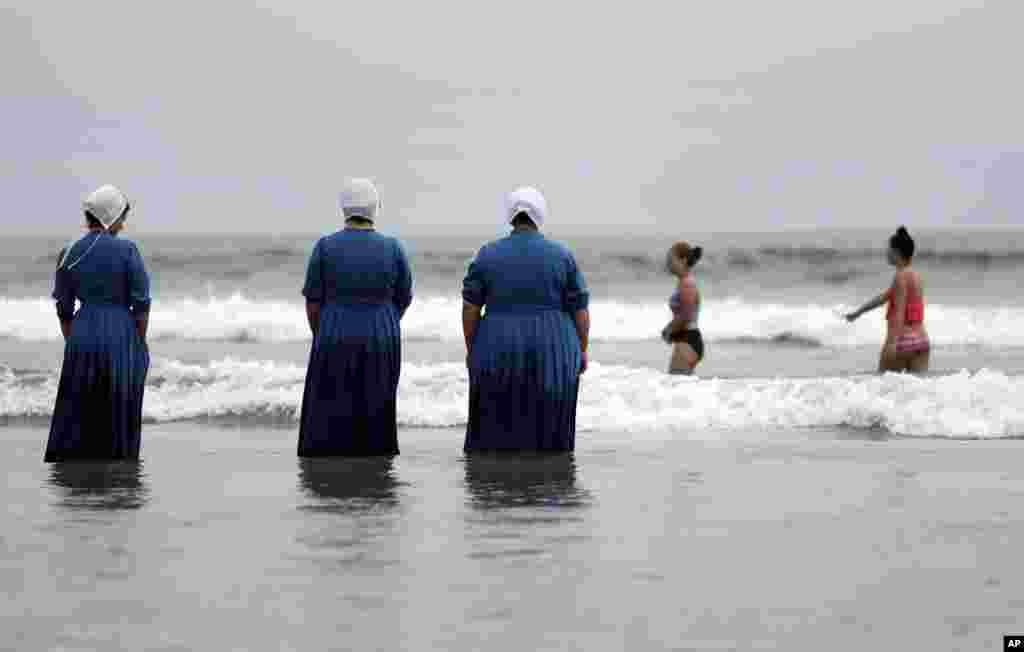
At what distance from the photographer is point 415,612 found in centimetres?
563

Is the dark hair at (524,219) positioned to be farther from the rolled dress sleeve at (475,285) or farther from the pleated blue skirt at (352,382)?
the pleated blue skirt at (352,382)

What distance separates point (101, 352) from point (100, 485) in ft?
3.47

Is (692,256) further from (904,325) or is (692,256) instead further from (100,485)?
(100,485)

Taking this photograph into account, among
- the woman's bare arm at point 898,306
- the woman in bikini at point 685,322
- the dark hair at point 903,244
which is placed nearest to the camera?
the dark hair at point 903,244

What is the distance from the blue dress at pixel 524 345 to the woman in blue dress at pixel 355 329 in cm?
45

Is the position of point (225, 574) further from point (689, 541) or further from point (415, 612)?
point (689, 541)

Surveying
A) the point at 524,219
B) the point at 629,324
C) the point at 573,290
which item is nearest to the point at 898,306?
the point at 573,290

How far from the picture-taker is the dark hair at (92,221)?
930 centimetres

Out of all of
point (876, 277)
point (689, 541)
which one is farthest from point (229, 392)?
point (876, 277)

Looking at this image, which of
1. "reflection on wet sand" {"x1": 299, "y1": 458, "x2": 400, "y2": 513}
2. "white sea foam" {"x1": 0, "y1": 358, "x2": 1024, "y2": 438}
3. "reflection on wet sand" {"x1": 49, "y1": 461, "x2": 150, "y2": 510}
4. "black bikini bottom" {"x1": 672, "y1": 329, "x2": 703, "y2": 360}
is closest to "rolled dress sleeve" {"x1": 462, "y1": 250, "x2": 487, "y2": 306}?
"reflection on wet sand" {"x1": 299, "y1": 458, "x2": 400, "y2": 513}

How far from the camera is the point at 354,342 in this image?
9.43 meters

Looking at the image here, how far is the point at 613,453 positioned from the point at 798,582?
13.1 ft

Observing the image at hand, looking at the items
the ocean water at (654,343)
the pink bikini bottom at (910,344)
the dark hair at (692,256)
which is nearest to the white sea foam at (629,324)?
the ocean water at (654,343)

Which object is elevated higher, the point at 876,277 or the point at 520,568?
the point at 876,277
